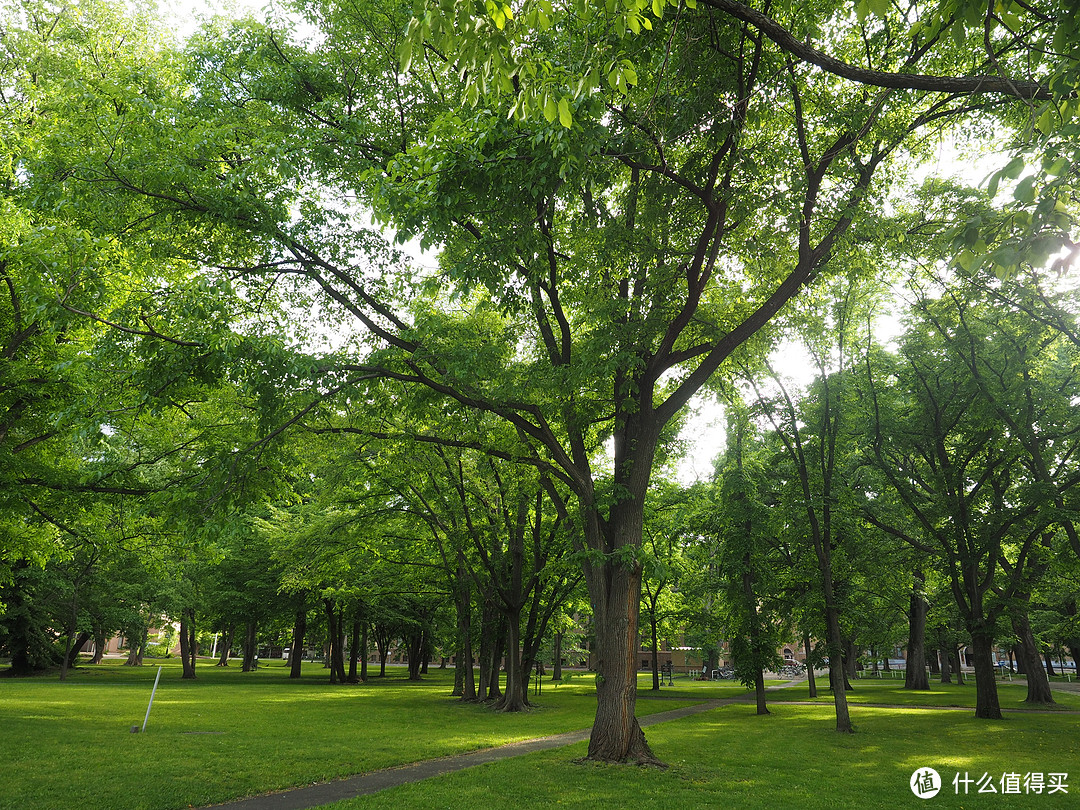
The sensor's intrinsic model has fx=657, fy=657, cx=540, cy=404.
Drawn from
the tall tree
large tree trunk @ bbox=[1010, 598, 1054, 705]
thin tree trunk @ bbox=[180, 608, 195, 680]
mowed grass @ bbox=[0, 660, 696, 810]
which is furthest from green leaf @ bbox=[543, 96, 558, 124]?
thin tree trunk @ bbox=[180, 608, 195, 680]

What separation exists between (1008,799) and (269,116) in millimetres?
15317

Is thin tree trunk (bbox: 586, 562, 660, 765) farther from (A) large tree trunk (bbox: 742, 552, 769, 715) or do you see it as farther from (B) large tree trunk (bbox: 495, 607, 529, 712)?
(A) large tree trunk (bbox: 742, 552, 769, 715)

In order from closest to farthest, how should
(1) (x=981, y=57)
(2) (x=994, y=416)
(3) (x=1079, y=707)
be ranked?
(1) (x=981, y=57), (2) (x=994, y=416), (3) (x=1079, y=707)

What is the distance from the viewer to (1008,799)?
938 centimetres

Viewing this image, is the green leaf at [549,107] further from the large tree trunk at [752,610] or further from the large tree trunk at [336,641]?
the large tree trunk at [336,641]

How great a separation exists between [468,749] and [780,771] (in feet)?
20.2

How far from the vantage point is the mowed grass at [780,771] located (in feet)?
29.7

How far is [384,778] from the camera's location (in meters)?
10.5

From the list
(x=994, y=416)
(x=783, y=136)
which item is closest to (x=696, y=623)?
(x=994, y=416)

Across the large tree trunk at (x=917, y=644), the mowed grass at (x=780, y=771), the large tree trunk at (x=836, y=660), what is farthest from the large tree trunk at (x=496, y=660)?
the large tree trunk at (x=917, y=644)

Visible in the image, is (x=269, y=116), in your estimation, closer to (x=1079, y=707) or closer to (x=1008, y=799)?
(x=1008, y=799)

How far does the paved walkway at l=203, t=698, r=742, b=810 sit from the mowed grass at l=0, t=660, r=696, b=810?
38 cm

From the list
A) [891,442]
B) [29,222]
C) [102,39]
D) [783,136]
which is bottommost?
[891,442]

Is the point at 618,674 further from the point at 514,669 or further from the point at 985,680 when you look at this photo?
A: the point at 985,680
